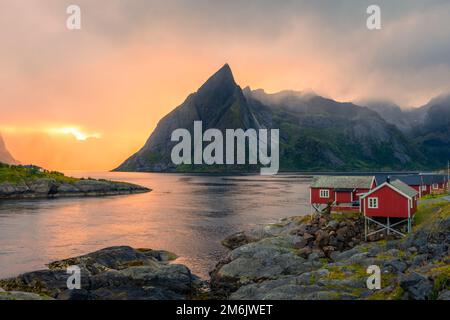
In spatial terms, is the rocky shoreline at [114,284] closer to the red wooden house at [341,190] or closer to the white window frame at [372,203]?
the white window frame at [372,203]

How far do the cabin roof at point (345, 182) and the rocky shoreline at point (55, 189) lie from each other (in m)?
107

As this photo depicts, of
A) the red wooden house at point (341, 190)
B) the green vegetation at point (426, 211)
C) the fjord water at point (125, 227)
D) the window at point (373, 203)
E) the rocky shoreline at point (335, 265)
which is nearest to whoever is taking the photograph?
the rocky shoreline at point (335, 265)

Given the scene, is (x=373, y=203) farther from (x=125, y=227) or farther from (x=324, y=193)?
(x=125, y=227)

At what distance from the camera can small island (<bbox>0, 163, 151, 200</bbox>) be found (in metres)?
131

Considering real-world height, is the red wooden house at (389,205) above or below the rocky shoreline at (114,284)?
above

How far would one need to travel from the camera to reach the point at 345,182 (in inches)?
2362

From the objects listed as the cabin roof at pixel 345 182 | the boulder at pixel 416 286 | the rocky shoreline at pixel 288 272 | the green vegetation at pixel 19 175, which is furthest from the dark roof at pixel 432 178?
the green vegetation at pixel 19 175

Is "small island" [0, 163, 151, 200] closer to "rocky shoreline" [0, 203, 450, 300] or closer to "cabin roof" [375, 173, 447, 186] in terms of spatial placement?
"rocky shoreline" [0, 203, 450, 300]

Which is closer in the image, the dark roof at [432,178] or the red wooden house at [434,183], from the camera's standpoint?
the red wooden house at [434,183]

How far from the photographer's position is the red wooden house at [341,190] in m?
57.6

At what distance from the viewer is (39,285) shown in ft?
119

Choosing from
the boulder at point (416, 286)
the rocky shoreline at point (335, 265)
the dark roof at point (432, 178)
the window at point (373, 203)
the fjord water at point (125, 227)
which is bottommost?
the fjord water at point (125, 227)

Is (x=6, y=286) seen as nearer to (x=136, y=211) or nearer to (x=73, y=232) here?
(x=73, y=232)
